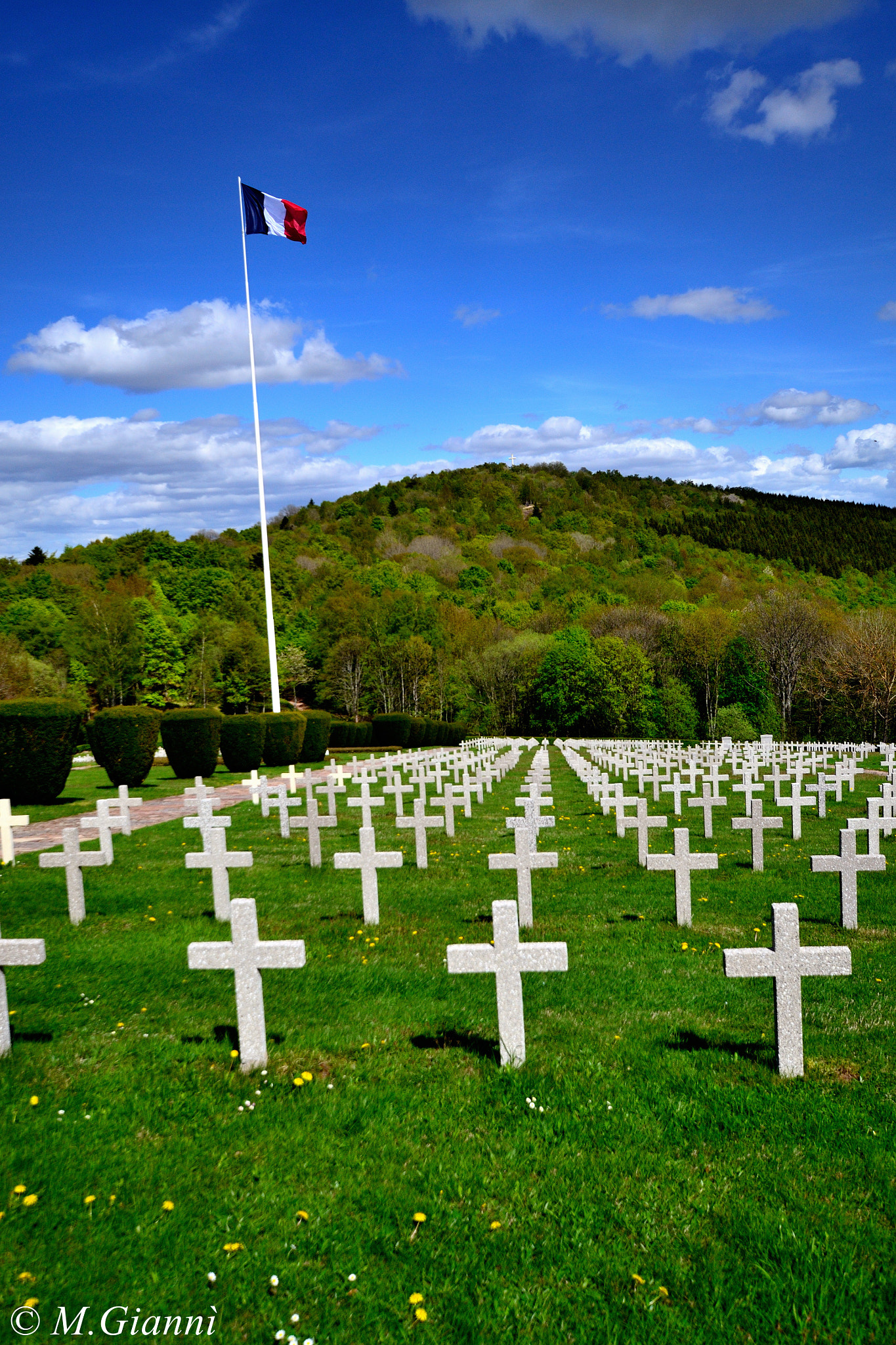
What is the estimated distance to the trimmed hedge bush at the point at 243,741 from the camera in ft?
85.0

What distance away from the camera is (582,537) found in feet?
399

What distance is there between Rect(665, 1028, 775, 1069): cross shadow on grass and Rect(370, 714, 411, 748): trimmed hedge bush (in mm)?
39747

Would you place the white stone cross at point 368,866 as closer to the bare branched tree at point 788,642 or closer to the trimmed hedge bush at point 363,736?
the trimmed hedge bush at point 363,736

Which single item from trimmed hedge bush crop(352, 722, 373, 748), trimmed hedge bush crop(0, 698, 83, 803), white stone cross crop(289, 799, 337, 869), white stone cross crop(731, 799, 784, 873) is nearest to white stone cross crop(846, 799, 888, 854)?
white stone cross crop(731, 799, 784, 873)

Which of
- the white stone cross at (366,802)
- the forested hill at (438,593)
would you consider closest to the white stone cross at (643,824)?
the white stone cross at (366,802)

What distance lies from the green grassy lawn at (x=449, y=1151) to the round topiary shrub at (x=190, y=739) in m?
17.2

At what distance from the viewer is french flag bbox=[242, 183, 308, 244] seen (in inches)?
1088

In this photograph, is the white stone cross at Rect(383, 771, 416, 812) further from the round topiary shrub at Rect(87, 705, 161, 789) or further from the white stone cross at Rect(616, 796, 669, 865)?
the round topiary shrub at Rect(87, 705, 161, 789)

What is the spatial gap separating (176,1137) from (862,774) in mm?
22950

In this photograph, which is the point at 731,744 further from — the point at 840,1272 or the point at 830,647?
the point at 840,1272

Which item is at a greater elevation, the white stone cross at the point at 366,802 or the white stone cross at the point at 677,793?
the white stone cross at the point at 366,802

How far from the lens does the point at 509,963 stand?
4.71 m

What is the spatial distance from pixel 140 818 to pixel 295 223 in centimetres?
2071
